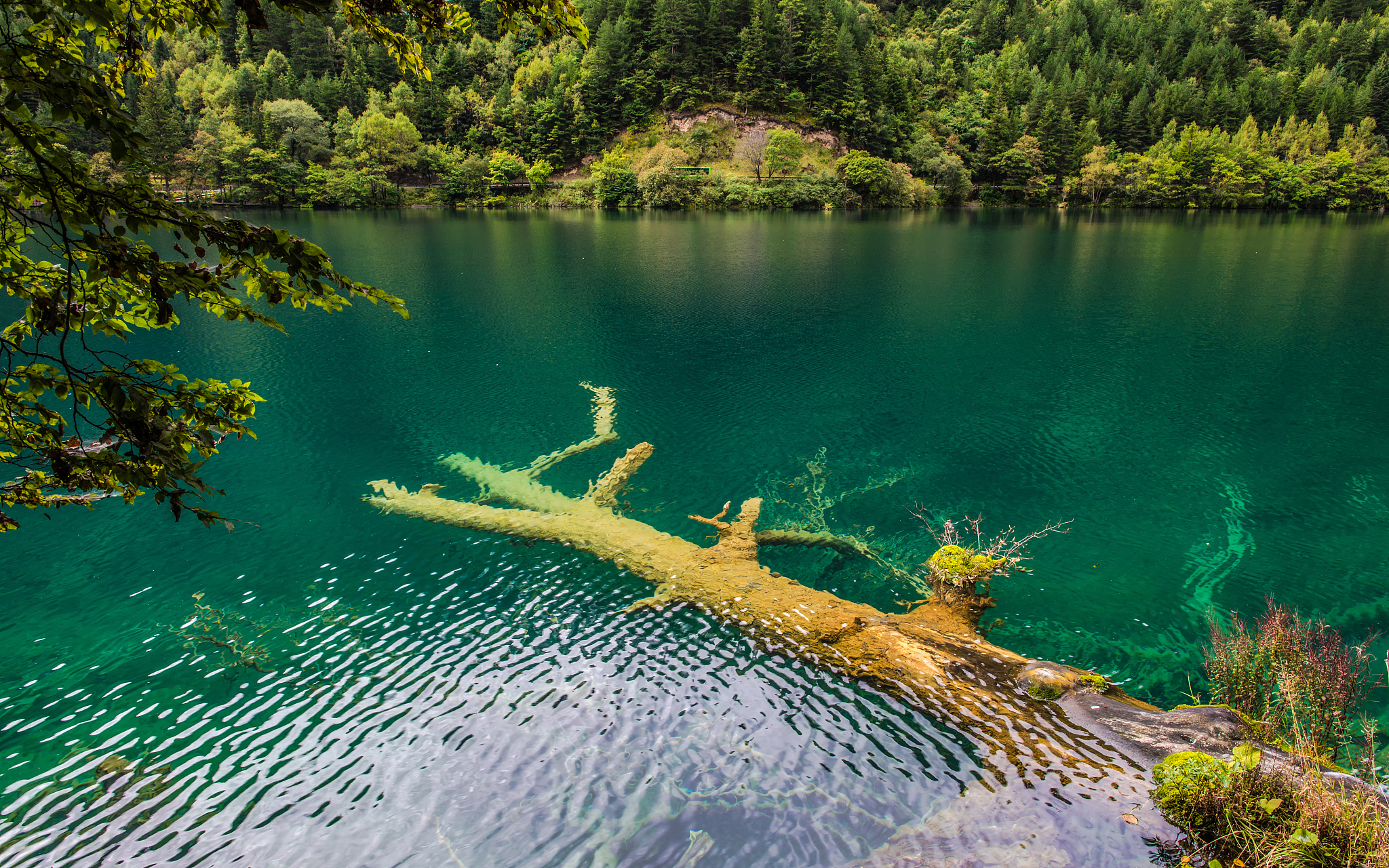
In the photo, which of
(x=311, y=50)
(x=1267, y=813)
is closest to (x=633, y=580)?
(x=1267, y=813)

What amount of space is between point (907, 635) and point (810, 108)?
116m

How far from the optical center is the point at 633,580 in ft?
37.8

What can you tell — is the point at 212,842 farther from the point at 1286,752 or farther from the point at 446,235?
the point at 446,235

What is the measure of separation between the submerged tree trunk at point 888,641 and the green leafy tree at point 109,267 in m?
7.70

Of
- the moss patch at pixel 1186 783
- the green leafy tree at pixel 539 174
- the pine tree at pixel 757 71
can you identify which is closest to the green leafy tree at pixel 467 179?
the green leafy tree at pixel 539 174

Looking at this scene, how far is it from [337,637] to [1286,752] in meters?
12.3

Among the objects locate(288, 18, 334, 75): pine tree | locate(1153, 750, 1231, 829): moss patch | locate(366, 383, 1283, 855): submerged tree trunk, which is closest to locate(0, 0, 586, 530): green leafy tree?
locate(366, 383, 1283, 855): submerged tree trunk

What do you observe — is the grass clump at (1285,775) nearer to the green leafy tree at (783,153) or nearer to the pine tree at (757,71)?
the green leafy tree at (783,153)

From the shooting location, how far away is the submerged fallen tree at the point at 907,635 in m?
7.22

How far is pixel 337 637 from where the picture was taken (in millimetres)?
10070

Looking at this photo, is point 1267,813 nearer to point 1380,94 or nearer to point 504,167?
point 504,167

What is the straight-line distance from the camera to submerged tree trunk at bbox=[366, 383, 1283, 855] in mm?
7254

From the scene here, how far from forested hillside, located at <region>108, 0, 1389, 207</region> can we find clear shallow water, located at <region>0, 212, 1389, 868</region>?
246 feet

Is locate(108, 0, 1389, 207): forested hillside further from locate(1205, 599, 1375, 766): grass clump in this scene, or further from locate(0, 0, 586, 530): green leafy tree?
locate(0, 0, 586, 530): green leafy tree
